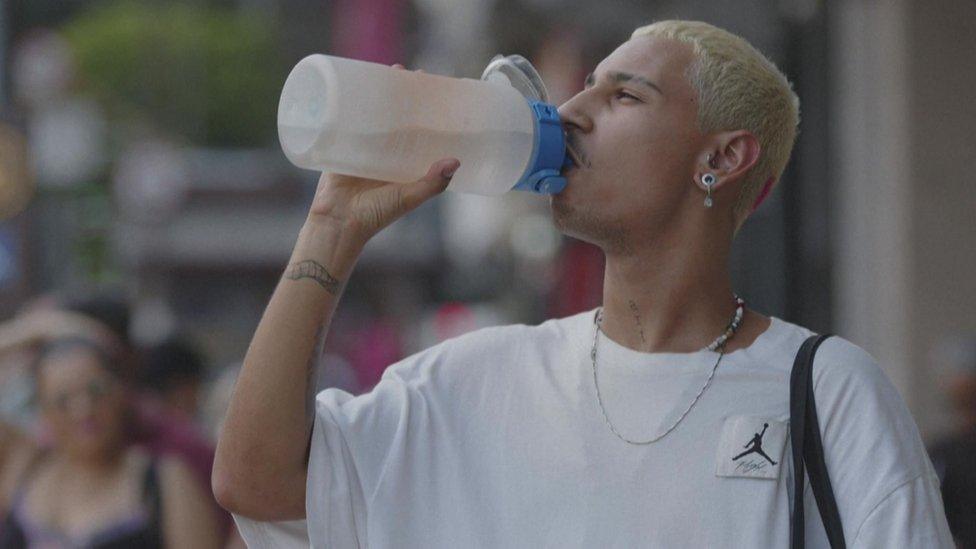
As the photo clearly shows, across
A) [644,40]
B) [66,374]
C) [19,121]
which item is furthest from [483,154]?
[19,121]

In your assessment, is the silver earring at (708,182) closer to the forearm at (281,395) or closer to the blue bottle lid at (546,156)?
the blue bottle lid at (546,156)

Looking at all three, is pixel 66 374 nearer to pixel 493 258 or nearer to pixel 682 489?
pixel 682 489

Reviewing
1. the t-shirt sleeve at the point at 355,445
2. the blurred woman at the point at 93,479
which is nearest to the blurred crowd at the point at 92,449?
the blurred woman at the point at 93,479

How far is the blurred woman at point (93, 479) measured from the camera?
4297 mm

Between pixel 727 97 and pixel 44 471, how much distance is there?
2.75 meters

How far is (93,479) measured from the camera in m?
4.44

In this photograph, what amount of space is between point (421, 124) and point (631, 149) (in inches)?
14.2

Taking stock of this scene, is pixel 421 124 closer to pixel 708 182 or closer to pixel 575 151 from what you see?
pixel 575 151

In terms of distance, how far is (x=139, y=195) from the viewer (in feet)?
111

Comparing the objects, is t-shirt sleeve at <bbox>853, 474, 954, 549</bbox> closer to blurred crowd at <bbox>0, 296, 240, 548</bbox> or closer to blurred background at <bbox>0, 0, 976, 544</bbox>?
blurred crowd at <bbox>0, 296, 240, 548</bbox>

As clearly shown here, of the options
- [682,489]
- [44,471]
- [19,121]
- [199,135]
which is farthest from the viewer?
[199,135]

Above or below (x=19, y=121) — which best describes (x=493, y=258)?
below

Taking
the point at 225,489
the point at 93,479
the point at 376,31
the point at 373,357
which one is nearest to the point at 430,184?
the point at 225,489

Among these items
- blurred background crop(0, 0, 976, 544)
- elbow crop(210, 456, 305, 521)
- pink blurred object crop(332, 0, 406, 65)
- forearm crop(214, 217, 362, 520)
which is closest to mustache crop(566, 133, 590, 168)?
forearm crop(214, 217, 362, 520)
